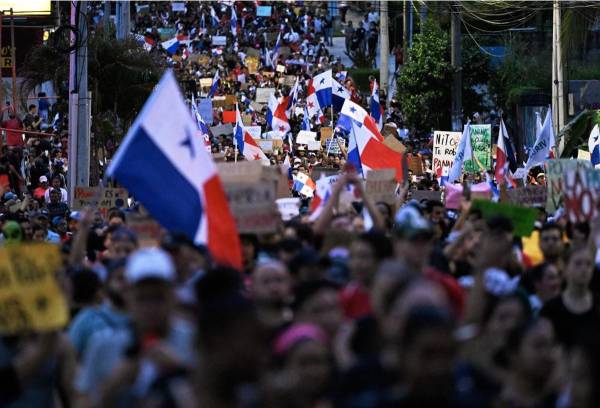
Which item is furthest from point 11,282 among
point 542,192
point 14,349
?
point 542,192

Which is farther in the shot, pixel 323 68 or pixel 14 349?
pixel 323 68

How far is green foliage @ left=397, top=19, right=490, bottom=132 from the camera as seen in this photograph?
39.5m

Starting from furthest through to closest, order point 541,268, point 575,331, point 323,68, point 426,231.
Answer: point 323,68, point 541,268, point 575,331, point 426,231

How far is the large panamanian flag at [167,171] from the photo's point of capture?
959 centimetres

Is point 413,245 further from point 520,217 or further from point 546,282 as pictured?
point 520,217

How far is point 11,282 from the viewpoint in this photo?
23.5 ft

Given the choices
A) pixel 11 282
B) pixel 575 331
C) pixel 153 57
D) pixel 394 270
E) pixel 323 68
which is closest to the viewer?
pixel 394 270

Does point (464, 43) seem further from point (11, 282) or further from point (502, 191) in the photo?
point (11, 282)

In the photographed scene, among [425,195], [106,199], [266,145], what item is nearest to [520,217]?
[106,199]

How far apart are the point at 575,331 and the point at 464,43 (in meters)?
34.4

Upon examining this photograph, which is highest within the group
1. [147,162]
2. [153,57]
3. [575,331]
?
[153,57]

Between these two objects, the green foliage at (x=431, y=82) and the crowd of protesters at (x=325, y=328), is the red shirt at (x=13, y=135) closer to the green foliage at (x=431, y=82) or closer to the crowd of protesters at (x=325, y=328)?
the green foliage at (x=431, y=82)

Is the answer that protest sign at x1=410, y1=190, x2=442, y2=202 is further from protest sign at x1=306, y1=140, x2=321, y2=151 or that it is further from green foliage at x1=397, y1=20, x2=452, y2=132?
green foliage at x1=397, y1=20, x2=452, y2=132

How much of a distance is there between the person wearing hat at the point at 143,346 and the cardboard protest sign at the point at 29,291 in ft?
1.24
